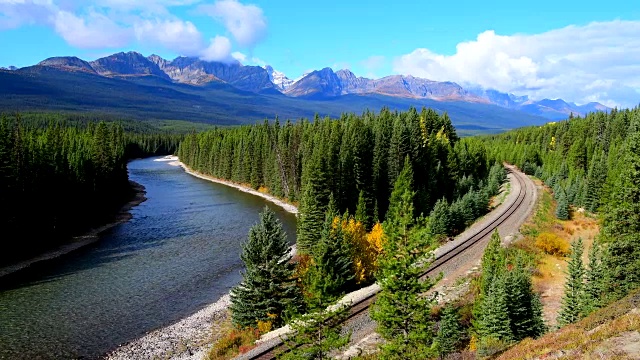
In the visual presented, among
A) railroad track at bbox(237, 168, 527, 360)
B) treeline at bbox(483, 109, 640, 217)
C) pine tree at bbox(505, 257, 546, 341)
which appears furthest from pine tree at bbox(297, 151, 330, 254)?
treeline at bbox(483, 109, 640, 217)

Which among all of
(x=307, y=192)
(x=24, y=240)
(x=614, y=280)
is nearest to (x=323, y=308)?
(x=614, y=280)

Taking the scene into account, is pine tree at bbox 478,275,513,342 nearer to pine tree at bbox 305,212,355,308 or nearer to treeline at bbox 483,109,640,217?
pine tree at bbox 305,212,355,308

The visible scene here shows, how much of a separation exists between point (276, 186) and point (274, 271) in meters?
70.3

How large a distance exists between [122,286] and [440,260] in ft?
109

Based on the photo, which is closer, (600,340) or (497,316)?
(600,340)

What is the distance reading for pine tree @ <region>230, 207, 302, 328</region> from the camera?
33656 millimetres

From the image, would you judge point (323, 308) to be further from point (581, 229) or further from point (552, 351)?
A: point (581, 229)

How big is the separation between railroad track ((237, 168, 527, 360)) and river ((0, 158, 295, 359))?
569 inches

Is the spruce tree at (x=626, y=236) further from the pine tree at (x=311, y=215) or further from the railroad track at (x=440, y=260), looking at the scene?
the pine tree at (x=311, y=215)

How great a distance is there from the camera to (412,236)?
20859mm

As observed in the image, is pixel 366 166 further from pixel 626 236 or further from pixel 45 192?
pixel 45 192

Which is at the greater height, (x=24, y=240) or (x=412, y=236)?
(x=412, y=236)

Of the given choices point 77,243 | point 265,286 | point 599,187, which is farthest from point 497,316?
point 77,243

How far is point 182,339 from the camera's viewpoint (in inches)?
1344
